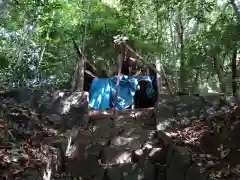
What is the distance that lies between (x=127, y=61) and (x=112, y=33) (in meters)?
1.25

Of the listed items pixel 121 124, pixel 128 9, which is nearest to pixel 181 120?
pixel 121 124

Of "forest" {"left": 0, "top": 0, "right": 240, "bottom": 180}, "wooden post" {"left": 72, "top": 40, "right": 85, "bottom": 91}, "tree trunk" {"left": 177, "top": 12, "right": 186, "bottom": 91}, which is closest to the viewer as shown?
"forest" {"left": 0, "top": 0, "right": 240, "bottom": 180}

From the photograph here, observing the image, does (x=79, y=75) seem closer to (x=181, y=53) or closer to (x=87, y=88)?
(x=87, y=88)

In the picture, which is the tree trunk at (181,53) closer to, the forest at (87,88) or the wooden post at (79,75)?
the forest at (87,88)

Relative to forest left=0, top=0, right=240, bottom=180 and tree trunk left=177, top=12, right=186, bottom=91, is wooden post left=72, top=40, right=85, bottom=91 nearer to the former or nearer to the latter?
forest left=0, top=0, right=240, bottom=180

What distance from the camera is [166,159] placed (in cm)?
565

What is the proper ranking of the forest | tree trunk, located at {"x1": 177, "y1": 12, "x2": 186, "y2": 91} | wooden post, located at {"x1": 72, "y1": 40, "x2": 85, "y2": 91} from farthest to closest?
wooden post, located at {"x1": 72, "y1": 40, "x2": 85, "y2": 91}, tree trunk, located at {"x1": 177, "y1": 12, "x2": 186, "y2": 91}, the forest

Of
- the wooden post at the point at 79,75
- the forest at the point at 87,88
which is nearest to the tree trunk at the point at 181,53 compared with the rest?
the forest at the point at 87,88

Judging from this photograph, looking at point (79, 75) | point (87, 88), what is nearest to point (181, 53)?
point (79, 75)

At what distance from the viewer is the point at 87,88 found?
11625mm

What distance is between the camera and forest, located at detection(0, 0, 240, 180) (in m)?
5.15

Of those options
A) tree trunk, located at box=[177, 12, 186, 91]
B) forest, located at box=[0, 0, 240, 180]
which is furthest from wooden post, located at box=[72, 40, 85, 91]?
tree trunk, located at box=[177, 12, 186, 91]

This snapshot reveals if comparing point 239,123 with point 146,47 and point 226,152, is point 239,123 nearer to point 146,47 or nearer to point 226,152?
point 226,152

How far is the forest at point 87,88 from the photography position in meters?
5.15
